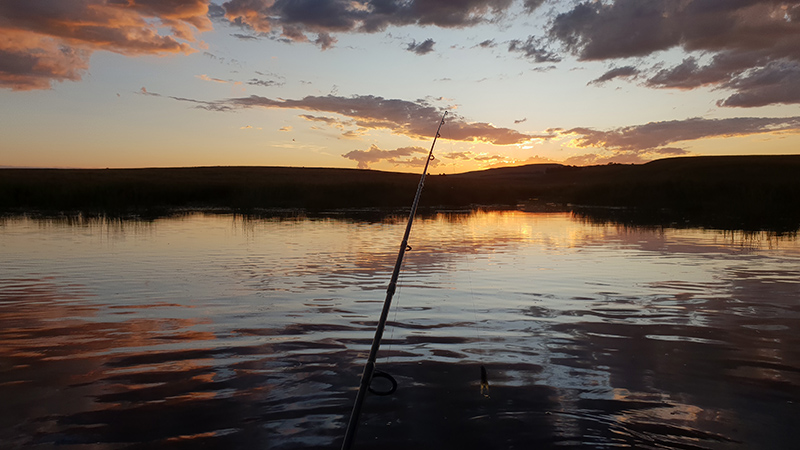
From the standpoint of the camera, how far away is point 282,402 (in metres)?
5.91

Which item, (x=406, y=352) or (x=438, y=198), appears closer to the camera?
(x=406, y=352)

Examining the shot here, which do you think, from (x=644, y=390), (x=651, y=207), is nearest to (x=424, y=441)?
(x=644, y=390)

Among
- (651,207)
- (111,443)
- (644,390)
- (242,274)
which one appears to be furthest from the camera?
(651,207)

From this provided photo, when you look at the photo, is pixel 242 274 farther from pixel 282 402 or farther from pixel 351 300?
pixel 282 402

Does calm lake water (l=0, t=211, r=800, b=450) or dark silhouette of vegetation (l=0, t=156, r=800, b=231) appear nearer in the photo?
calm lake water (l=0, t=211, r=800, b=450)

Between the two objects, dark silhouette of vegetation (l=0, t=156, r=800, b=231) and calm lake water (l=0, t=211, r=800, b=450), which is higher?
dark silhouette of vegetation (l=0, t=156, r=800, b=231)

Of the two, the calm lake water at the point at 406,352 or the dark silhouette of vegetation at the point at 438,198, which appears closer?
the calm lake water at the point at 406,352

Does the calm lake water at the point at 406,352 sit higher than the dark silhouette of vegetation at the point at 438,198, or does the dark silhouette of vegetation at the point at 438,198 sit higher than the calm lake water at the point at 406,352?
the dark silhouette of vegetation at the point at 438,198

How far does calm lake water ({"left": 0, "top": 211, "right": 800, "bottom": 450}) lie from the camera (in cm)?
532

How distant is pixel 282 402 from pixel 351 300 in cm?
510

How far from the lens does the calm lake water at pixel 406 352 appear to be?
5316mm

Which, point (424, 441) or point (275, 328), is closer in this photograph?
point (424, 441)

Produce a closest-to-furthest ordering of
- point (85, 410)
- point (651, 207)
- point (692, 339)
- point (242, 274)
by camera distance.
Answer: point (85, 410), point (692, 339), point (242, 274), point (651, 207)

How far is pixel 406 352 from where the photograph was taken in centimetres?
764
